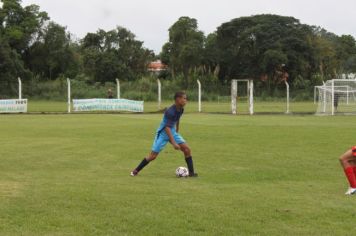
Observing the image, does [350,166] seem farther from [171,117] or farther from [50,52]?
[50,52]

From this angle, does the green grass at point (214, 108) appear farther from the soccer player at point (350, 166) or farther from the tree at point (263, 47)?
the soccer player at point (350, 166)

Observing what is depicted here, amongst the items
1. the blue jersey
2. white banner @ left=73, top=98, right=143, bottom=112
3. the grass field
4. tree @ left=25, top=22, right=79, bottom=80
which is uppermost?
tree @ left=25, top=22, right=79, bottom=80

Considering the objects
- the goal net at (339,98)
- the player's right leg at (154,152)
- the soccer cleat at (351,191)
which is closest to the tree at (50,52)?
the goal net at (339,98)

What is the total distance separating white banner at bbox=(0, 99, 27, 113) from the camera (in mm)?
33812

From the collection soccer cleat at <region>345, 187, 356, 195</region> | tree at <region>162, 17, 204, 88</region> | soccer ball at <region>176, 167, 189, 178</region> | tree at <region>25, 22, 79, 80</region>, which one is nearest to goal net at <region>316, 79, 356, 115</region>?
soccer ball at <region>176, 167, 189, 178</region>

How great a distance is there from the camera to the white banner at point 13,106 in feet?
111

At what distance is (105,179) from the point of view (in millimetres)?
10055

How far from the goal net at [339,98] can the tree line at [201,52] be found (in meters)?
33.9

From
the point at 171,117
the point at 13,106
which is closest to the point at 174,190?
the point at 171,117

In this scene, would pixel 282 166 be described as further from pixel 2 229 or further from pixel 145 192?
pixel 2 229

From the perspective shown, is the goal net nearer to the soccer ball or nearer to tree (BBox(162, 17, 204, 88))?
the soccer ball

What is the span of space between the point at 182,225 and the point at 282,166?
Result: 5640 mm

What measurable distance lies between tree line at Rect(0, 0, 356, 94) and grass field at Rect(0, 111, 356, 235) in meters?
55.4

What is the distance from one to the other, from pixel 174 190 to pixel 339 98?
27.8 metres
